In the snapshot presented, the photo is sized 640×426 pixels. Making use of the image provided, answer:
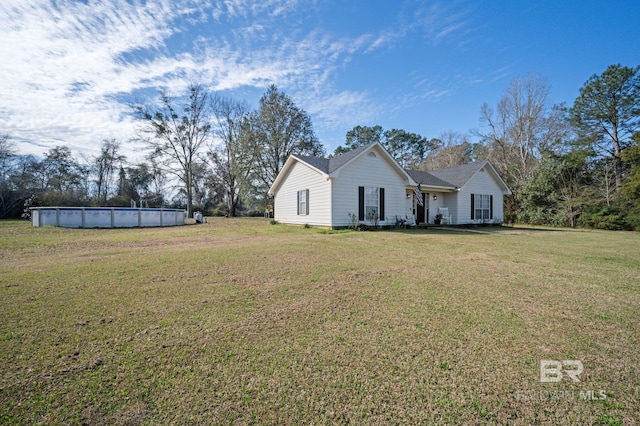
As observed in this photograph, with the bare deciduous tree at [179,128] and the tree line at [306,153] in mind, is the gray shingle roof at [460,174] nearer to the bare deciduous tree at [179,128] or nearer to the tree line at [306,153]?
the tree line at [306,153]

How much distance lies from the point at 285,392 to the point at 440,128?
4057 cm

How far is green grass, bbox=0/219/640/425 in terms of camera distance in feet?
5.49

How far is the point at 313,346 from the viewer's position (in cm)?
241

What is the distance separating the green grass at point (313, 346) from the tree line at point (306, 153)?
20.2m

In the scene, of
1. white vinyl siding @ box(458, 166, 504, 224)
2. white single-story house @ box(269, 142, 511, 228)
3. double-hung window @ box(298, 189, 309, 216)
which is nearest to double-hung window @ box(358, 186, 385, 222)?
white single-story house @ box(269, 142, 511, 228)

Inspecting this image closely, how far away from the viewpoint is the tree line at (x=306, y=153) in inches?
766

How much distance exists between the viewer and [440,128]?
36188mm

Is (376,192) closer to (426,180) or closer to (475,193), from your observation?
A: (426,180)

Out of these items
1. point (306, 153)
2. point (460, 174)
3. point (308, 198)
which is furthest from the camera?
point (306, 153)

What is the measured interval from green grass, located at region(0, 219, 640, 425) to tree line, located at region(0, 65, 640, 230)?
2016 cm

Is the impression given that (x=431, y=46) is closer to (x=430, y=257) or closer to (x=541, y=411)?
(x=430, y=257)

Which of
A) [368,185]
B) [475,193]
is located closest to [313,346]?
[368,185]

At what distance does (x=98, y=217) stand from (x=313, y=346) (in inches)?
751

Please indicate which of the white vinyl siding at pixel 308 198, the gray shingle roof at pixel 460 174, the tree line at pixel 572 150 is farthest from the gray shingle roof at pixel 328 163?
the tree line at pixel 572 150
